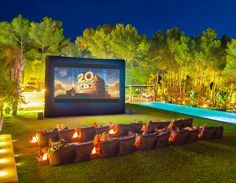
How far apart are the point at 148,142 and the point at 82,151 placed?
181 cm

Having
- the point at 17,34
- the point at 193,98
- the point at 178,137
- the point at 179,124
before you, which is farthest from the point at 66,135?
the point at 17,34

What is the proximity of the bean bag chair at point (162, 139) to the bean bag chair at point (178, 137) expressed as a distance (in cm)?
24

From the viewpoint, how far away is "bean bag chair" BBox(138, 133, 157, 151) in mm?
7022

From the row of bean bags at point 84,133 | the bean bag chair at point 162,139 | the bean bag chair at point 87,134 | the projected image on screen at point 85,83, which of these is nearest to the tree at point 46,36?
the projected image on screen at point 85,83

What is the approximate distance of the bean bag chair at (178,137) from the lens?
299 inches

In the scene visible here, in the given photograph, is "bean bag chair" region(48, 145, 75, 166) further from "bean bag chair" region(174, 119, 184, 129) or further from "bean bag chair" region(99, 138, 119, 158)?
"bean bag chair" region(174, 119, 184, 129)

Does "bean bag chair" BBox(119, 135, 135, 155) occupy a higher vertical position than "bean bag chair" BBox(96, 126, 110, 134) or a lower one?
lower

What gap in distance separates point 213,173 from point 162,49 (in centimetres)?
2289

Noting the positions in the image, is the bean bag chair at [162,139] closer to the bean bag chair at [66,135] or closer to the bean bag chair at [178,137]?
the bean bag chair at [178,137]

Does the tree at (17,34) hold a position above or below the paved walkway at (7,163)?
above

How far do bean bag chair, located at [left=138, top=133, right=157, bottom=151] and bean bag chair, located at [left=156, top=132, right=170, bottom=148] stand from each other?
0.47 feet

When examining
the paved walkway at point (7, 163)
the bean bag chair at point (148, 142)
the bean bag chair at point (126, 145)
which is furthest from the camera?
the bean bag chair at point (148, 142)

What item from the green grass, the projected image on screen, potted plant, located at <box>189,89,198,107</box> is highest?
the projected image on screen

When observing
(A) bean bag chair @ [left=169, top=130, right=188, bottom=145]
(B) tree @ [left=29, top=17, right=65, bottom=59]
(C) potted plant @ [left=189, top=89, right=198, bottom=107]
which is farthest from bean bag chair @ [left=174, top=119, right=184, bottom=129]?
(B) tree @ [left=29, top=17, right=65, bottom=59]
